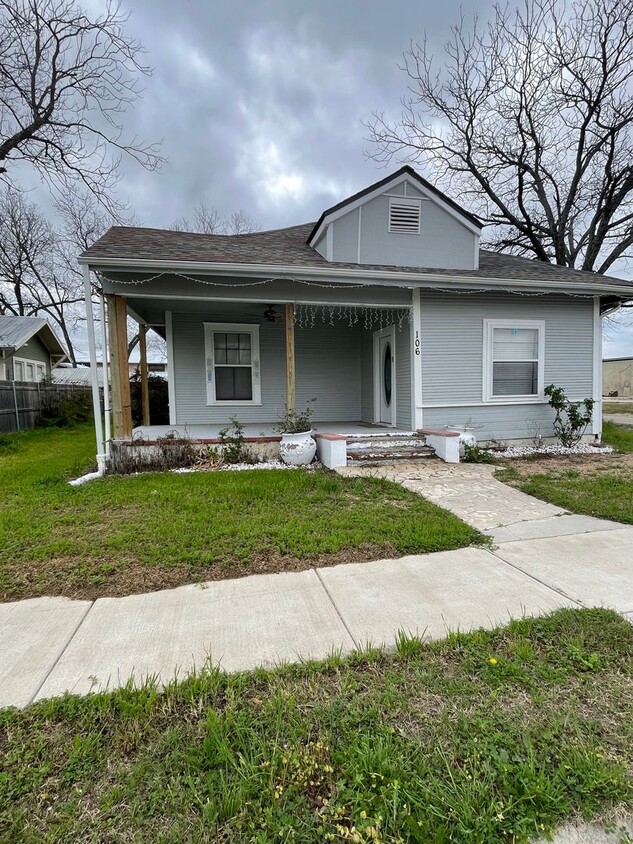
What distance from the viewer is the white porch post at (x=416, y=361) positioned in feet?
26.8

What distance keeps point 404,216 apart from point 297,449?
5.31 meters

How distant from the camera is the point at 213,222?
24766mm

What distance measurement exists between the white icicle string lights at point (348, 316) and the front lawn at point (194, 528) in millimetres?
4142

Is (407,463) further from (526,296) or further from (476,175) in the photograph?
(476,175)

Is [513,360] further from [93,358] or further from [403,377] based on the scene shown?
[93,358]

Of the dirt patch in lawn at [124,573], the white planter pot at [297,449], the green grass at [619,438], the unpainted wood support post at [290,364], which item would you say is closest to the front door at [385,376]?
the unpainted wood support post at [290,364]

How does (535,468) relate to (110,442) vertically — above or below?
below

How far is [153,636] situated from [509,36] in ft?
60.5

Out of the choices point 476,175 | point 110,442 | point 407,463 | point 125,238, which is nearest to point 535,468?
point 407,463

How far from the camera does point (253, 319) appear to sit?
31.6 feet

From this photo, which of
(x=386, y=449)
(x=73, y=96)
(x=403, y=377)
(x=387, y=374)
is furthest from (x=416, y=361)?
(x=73, y=96)

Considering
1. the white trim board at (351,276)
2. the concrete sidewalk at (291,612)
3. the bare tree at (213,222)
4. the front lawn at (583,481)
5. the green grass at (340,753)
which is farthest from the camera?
the bare tree at (213,222)

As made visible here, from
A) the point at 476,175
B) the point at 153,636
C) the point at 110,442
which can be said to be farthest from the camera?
the point at 476,175

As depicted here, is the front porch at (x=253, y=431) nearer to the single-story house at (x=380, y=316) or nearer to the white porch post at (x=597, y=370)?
the single-story house at (x=380, y=316)
